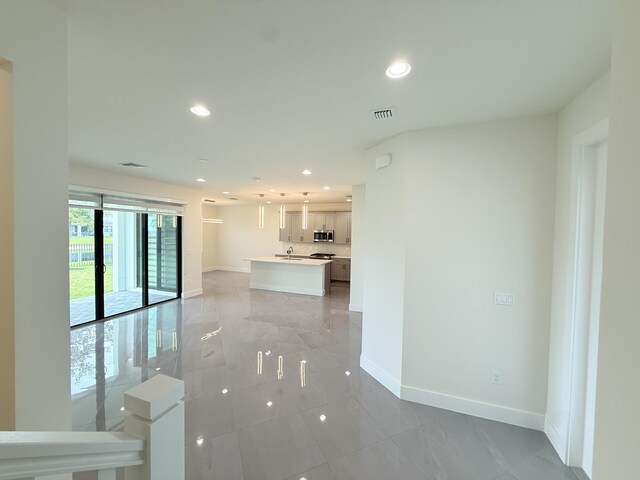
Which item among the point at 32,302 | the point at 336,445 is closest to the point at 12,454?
the point at 32,302

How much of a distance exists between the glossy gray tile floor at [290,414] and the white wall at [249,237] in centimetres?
586

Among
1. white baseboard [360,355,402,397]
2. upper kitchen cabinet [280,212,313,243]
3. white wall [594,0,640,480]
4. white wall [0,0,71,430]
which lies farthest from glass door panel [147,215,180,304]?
white wall [594,0,640,480]

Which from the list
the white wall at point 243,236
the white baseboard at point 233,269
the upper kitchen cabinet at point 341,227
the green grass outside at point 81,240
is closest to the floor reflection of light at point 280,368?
the green grass outside at point 81,240

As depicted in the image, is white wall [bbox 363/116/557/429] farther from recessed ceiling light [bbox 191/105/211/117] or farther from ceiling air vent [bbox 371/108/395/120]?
recessed ceiling light [bbox 191/105/211/117]

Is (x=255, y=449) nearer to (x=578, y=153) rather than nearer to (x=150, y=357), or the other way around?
(x=150, y=357)

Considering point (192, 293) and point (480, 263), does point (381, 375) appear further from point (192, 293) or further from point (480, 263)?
point (192, 293)

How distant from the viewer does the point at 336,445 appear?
7.31ft

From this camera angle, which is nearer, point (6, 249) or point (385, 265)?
point (6, 249)

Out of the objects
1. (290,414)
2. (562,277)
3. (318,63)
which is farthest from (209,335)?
(562,277)

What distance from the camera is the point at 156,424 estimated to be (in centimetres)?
86

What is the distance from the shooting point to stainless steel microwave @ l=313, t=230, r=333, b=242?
9.70 meters

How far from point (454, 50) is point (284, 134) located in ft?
6.17

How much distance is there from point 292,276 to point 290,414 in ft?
17.9

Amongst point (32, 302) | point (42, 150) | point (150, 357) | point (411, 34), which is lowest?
point (150, 357)
